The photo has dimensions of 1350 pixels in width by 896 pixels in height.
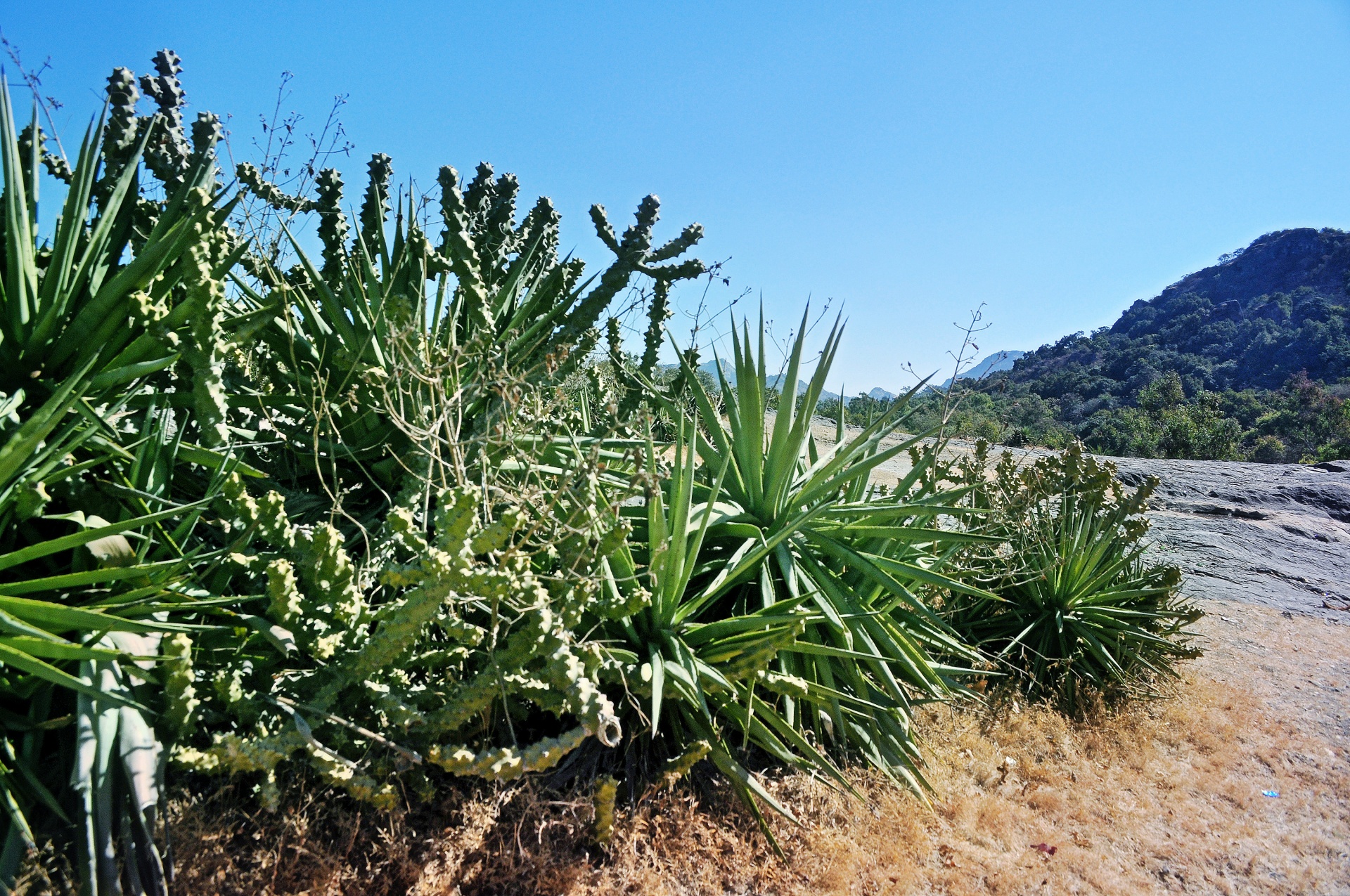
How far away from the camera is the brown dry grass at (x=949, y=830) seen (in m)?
2.29

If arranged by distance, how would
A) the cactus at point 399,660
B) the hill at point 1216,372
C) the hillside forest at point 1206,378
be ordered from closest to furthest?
the cactus at point 399,660 < the hillside forest at point 1206,378 < the hill at point 1216,372

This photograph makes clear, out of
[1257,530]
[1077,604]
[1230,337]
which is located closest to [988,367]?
[1077,604]

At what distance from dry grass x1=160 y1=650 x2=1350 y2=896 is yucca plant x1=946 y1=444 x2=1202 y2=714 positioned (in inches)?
13.1

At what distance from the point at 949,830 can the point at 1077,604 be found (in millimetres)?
2164

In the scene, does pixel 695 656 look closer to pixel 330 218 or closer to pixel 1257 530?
pixel 330 218

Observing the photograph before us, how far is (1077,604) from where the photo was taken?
462 cm

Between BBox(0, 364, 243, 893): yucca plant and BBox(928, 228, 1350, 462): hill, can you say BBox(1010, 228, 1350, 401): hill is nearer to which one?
BBox(928, 228, 1350, 462): hill

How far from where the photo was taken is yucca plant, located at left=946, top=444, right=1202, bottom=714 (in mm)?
4492

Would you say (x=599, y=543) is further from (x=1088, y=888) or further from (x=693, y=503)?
(x=1088, y=888)

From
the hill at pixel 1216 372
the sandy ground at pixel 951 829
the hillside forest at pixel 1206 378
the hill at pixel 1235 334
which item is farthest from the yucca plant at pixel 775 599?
the hill at pixel 1235 334

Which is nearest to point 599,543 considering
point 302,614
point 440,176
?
point 302,614

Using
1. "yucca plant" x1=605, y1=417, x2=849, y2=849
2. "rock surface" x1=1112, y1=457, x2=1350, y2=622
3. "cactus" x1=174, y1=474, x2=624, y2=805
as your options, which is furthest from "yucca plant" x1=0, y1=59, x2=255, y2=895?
"rock surface" x1=1112, y1=457, x2=1350, y2=622

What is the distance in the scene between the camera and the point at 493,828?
2.50 m

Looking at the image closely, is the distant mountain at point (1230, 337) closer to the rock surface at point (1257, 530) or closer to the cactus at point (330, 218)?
the rock surface at point (1257, 530)
